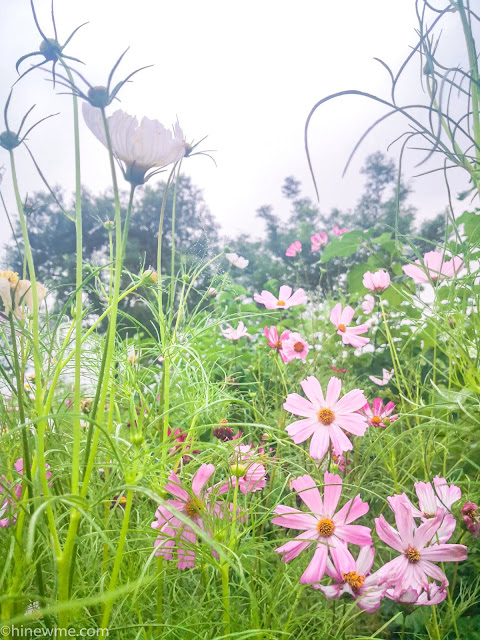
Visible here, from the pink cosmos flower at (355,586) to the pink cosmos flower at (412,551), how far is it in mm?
13

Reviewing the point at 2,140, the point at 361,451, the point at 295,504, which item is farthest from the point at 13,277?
the point at 361,451

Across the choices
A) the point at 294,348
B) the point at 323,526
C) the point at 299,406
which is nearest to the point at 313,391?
the point at 299,406

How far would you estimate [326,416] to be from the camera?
0.46 m

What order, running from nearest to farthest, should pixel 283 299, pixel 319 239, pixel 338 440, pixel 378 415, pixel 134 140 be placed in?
pixel 134 140, pixel 338 440, pixel 378 415, pixel 283 299, pixel 319 239

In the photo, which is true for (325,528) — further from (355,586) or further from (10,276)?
(10,276)

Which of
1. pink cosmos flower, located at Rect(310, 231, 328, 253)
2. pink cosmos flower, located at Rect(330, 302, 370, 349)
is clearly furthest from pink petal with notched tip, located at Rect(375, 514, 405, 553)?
pink cosmos flower, located at Rect(310, 231, 328, 253)

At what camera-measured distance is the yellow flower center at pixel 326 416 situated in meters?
0.46

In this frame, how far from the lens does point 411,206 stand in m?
6.69

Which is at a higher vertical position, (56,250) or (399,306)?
(56,250)

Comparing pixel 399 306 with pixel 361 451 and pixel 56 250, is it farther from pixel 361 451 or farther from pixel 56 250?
pixel 56 250

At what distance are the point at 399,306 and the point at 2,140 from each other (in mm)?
894

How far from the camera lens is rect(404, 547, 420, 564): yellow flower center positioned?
0.38 meters

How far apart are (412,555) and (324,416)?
5.5 inches

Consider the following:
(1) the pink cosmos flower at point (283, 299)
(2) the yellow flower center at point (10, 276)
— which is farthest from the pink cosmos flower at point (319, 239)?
(2) the yellow flower center at point (10, 276)
